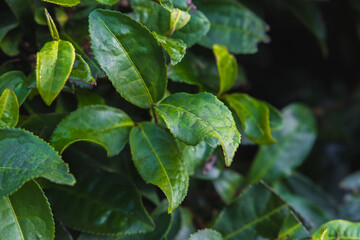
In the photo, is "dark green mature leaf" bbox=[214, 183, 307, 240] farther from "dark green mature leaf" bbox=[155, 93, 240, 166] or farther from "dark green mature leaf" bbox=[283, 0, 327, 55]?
"dark green mature leaf" bbox=[283, 0, 327, 55]

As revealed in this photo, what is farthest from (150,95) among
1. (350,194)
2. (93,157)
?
(350,194)

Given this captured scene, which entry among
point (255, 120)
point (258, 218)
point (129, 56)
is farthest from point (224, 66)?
point (258, 218)

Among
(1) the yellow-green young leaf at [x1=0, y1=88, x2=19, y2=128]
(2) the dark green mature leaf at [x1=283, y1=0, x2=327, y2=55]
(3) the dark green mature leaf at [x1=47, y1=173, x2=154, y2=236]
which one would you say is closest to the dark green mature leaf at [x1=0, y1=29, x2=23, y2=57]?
(1) the yellow-green young leaf at [x1=0, y1=88, x2=19, y2=128]

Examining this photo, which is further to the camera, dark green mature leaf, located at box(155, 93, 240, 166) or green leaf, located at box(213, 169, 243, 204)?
green leaf, located at box(213, 169, 243, 204)

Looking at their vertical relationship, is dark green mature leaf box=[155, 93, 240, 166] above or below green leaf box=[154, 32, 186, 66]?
below

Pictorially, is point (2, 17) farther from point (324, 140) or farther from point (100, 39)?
point (324, 140)

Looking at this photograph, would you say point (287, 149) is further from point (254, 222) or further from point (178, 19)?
point (178, 19)
